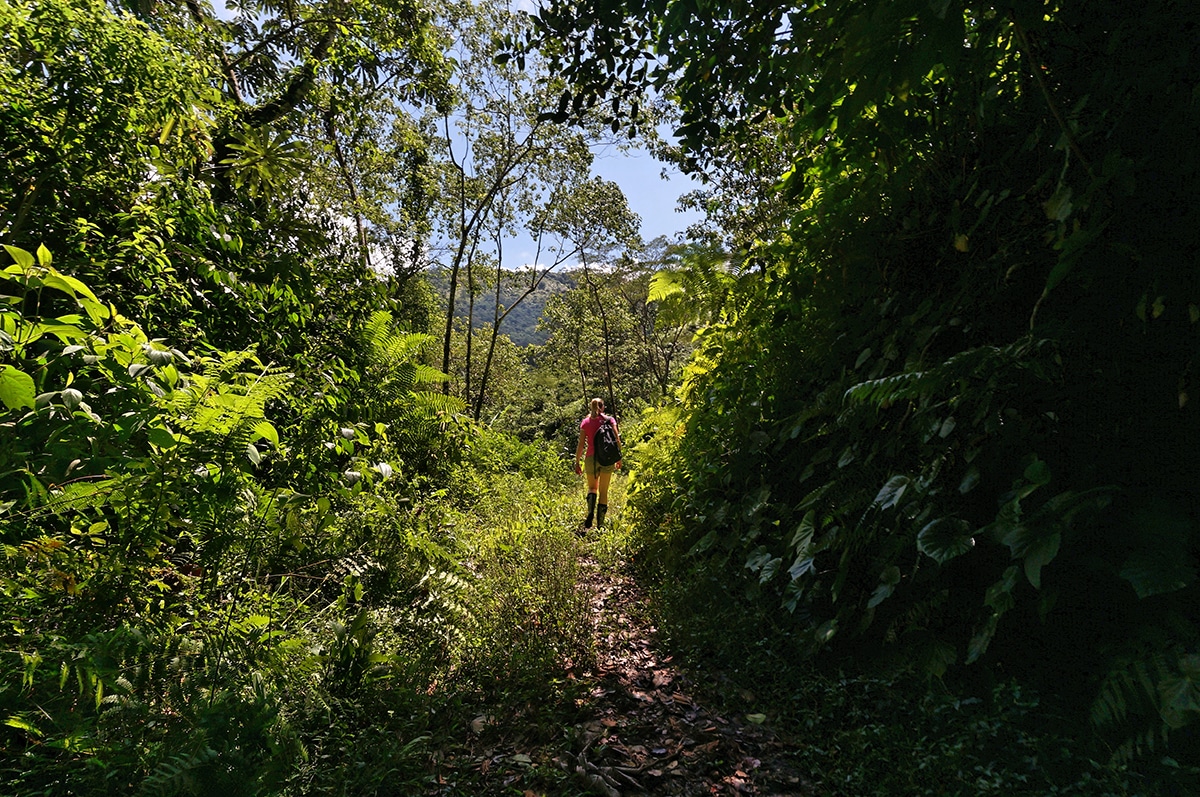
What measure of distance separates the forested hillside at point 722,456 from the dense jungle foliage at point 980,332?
0.06ft

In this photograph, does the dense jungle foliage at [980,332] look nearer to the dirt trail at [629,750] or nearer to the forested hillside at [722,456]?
the forested hillside at [722,456]

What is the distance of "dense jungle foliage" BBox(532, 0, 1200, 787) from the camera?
1.82 metres

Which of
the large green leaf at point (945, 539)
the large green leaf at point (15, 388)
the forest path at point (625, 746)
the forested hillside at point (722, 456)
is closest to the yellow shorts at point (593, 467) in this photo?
the forested hillside at point (722, 456)

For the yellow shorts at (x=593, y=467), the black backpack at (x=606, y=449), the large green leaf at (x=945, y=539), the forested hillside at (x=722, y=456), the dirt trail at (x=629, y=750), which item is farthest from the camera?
the yellow shorts at (x=593, y=467)

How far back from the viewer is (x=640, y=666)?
3.42 m

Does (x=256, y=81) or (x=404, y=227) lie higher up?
(x=404, y=227)

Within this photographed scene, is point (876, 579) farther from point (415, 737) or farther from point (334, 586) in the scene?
point (334, 586)

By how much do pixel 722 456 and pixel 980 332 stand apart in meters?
A: 2.00

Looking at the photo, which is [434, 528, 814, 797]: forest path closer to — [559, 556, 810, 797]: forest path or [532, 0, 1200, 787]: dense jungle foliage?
[559, 556, 810, 797]: forest path

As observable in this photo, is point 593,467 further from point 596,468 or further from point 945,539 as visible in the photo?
point 945,539

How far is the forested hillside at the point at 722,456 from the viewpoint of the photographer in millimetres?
1795

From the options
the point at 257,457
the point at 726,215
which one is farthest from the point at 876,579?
the point at 726,215

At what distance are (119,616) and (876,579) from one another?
10.9ft

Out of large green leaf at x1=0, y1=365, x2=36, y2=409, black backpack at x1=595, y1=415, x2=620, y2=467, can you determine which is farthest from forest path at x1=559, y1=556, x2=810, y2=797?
black backpack at x1=595, y1=415, x2=620, y2=467
